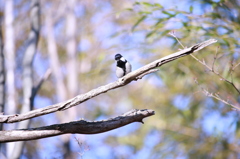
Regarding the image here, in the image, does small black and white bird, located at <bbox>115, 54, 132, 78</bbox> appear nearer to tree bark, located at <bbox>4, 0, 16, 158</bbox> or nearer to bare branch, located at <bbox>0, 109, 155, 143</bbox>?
bare branch, located at <bbox>0, 109, 155, 143</bbox>

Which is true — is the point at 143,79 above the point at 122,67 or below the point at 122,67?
below

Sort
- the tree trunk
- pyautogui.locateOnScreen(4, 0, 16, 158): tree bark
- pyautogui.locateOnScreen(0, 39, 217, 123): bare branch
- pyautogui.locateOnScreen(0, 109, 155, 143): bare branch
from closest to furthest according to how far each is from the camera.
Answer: pyautogui.locateOnScreen(0, 39, 217, 123): bare branch
pyautogui.locateOnScreen(0, 109, 155, 143): bare branch
the tree trunk
pyautogui.locateOnScreen(4, 0, 16, 158): tree bark

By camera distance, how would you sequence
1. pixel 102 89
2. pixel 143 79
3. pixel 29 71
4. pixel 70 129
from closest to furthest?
pixel 102 89 < pixel 70 129 < pixel 29 71 < pixel 143 79

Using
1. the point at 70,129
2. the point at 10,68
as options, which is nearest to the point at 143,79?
the point at 10,68

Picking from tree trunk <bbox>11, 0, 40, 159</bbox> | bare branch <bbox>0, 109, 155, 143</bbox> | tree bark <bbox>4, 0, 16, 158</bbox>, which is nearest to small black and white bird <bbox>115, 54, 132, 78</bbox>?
bare branch <bbox>0, 109, 155, 143</bbox>

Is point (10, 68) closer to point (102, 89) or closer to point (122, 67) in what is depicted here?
point (122, 67)

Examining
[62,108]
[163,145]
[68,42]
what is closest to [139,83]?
[68,42]

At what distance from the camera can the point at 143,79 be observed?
29.3 ft

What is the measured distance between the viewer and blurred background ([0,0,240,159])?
15.0 ft

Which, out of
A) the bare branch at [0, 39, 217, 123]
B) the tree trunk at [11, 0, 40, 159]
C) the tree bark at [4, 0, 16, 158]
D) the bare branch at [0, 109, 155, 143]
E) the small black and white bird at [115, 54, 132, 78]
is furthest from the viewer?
the tree bark at [4, 0, 16, 158]

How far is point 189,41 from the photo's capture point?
480 centimetres

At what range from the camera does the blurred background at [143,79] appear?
458cm

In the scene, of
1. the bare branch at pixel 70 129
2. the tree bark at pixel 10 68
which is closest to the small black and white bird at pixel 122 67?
the bare branch at pixel 70 129

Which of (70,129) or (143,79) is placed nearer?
(70,129)
